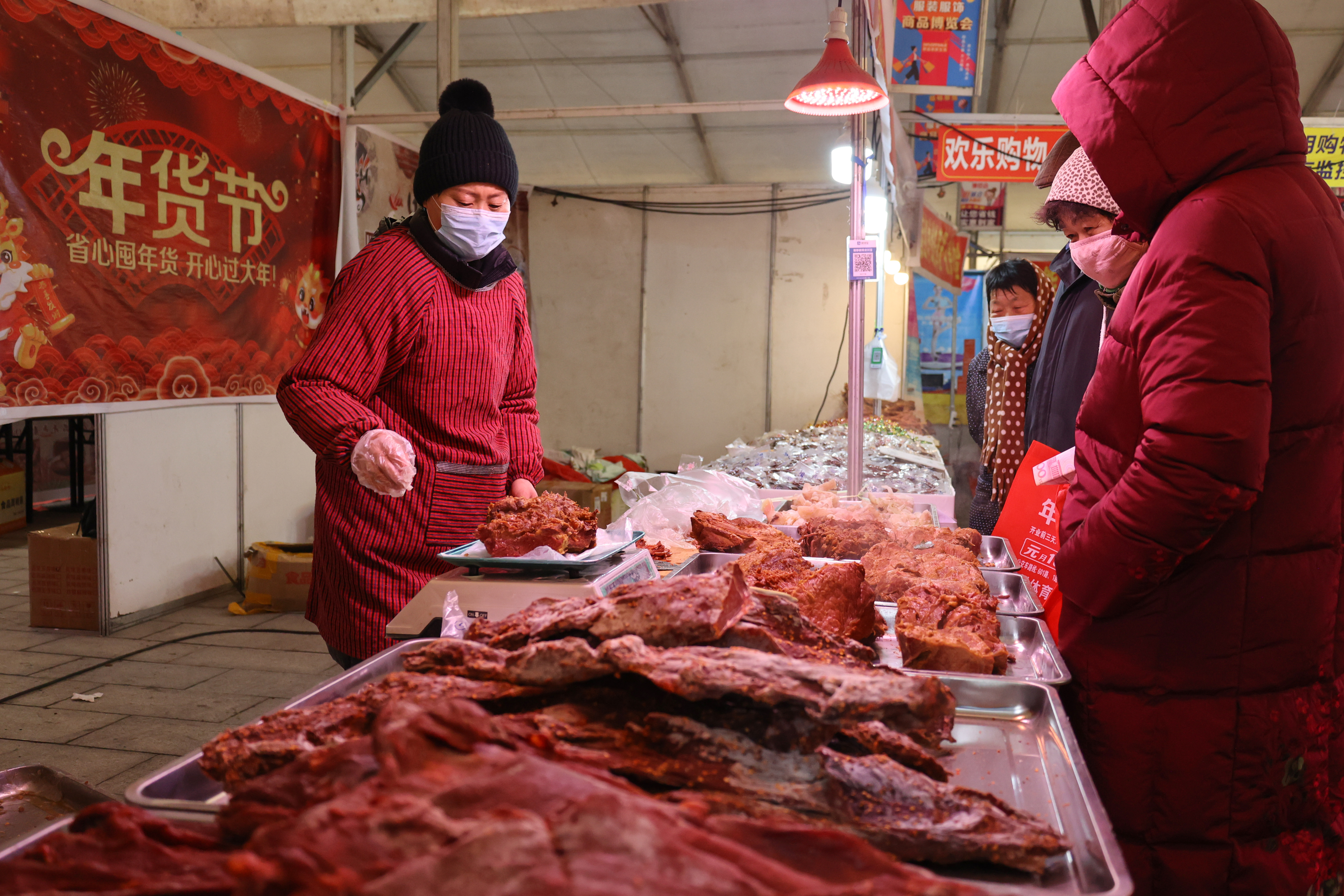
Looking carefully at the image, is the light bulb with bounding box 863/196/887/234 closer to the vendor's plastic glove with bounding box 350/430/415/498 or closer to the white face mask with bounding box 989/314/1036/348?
the white face mask with bounding box 989/314/1036/348

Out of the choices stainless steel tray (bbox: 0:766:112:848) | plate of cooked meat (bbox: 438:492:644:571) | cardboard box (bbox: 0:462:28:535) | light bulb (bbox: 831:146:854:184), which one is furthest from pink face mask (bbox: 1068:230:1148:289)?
cardboard box (bbox: 0:462:28:535)

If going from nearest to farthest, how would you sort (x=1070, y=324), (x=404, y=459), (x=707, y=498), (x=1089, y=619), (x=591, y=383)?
(x=1089, y=619)
(x=404, y=459)
(x=1070, y=324)
(x=707, y=498)
(x=591, y=383)

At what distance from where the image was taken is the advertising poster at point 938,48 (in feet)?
18.2

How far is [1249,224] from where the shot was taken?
5.21ft

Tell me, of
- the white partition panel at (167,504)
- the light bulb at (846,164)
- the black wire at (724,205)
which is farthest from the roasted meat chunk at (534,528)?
the black wire at (724,205)

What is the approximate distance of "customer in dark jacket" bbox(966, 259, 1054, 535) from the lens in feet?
13.8

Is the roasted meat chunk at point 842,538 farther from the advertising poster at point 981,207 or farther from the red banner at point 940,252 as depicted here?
the advertising poster at point 981,207

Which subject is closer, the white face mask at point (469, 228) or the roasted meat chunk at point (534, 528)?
the roasted meat chunk at point (534, 528)

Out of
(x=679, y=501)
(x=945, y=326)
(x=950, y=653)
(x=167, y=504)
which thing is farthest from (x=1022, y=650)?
(x=945, y=326)

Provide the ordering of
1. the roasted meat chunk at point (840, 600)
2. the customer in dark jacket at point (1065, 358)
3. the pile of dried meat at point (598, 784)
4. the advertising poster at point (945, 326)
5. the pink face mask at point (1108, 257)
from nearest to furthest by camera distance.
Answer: the pile of dried meat at point (598, 784) < the roasted meat chunk at point (840, 600) < the pink face mask at point (1108, 257) < the customer in dark jacket at point (1065, 358) < the advertising poster at point (945, 326)

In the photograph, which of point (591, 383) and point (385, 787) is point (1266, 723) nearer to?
point (385, 787)

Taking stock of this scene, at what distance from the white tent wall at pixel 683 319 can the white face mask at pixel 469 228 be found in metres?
8.47

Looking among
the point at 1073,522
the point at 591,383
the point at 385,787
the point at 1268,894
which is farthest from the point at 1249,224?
the point at 591,383

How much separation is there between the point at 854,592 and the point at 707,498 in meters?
2.05
